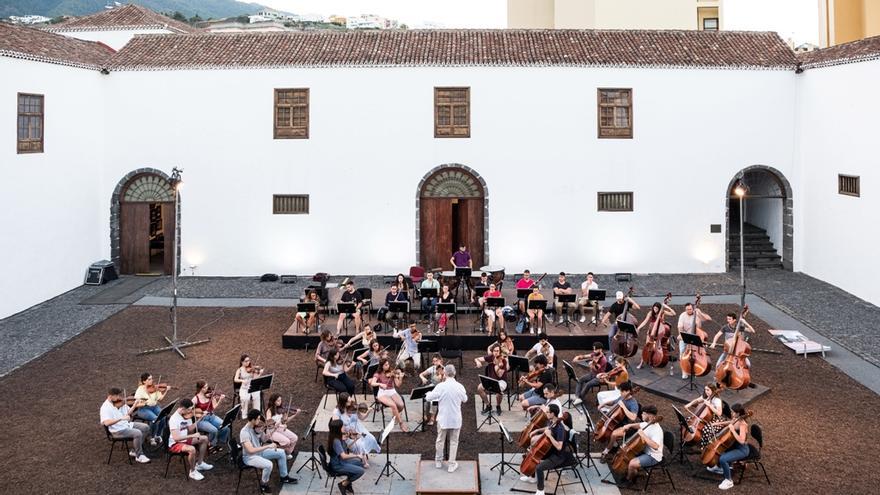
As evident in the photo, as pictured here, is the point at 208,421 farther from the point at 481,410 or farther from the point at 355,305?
the point at 355,305

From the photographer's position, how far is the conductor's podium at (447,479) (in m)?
10.4

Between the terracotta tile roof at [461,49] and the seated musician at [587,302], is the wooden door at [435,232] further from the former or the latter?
the seated musician at [587,302]

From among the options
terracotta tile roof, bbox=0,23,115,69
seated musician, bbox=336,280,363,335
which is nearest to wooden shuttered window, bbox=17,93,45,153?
terracotta tile roof, bbox=0,23,115,69

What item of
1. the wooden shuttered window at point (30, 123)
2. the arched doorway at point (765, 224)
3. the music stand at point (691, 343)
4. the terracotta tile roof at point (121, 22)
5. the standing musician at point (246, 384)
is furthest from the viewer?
the terracotta tile roof at point (121, 22)

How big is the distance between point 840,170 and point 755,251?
4.65 m

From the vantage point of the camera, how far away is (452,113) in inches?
995

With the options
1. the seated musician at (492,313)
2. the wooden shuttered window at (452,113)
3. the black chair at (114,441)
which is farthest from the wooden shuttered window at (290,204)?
the black chair at (114,441)

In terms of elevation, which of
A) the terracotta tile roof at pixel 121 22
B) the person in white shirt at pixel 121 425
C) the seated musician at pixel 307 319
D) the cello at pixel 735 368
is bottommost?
the person in white shirt at pixel 121 425

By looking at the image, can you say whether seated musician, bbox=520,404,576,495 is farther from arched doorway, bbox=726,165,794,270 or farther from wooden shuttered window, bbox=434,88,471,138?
arched doorway, bbox=726,165,794,270

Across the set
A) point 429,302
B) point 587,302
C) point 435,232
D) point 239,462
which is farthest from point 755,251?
point 239,462

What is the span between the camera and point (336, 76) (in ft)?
82.6

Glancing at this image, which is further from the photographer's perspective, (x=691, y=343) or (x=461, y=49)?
(x=461, y=49)

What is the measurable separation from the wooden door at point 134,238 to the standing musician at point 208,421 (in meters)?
15.3

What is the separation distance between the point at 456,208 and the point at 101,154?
12.2 m
